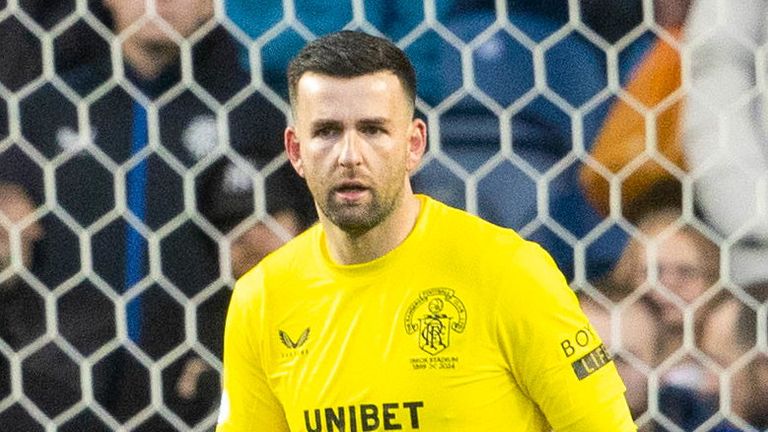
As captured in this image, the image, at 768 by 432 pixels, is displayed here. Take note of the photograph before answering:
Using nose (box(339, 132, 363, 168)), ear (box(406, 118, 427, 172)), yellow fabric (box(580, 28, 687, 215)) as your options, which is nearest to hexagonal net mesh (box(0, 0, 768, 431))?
yellow fabric (box(580, 28, 687, 215))

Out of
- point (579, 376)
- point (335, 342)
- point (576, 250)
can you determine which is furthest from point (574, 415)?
point (576, 250)

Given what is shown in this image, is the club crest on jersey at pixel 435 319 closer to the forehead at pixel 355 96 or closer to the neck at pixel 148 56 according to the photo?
the forehead at pixel 355 96

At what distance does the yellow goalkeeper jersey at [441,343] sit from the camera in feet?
4.67

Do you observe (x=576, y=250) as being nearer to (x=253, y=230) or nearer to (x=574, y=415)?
(x=253, y=230)

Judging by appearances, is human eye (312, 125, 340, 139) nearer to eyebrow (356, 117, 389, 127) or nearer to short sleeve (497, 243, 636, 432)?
eyebrow (356, 117, 389, 127)

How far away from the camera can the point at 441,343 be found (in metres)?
1.47

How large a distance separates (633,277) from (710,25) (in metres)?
0.41

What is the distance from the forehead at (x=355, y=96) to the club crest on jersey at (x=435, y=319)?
217 mm

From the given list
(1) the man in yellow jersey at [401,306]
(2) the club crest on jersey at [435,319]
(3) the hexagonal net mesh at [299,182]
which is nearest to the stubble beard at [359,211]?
(1) the man in yellow jersey at [401,306]

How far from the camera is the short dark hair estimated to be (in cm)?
148

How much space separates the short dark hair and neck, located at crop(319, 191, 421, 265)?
0.43 feet

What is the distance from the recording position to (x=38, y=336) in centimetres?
209

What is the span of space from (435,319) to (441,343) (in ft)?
0.09

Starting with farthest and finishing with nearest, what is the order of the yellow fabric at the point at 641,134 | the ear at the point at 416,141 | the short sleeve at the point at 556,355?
1. the yellow fabric at the point at 641,134
2. the ear at the point at 416,141
3. the short sleeve at the point at 556,355
